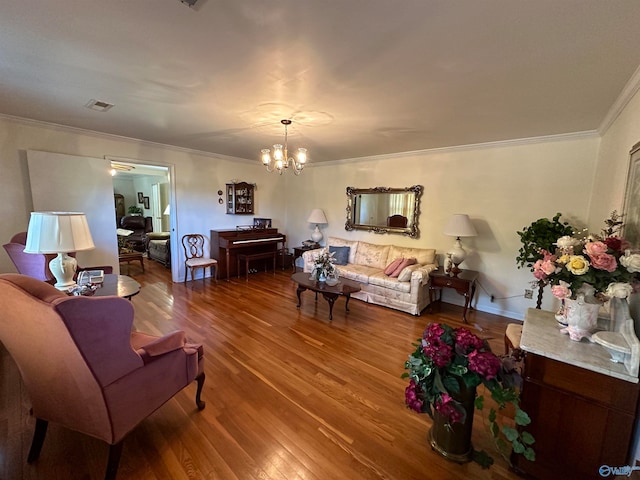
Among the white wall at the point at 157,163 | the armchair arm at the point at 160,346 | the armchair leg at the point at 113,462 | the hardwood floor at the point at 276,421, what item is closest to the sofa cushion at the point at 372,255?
the hardwood floor at the point at 276,421

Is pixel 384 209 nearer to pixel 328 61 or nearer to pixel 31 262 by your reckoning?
pixel 328 61

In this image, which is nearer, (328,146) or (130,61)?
(130,61)

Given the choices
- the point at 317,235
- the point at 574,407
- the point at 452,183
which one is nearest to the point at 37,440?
the point at 574,407

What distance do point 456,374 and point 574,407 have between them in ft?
1.84

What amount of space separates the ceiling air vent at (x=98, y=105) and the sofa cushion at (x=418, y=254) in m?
4.31

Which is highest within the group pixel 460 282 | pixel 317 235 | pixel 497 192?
pixel 497 192

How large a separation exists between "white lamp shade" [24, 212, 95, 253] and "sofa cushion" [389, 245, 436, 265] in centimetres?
410

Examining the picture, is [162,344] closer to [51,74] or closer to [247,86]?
[247,86]

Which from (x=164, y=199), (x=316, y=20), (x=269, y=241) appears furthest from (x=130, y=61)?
(x=164, y=199)

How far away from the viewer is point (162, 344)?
5.14 feet

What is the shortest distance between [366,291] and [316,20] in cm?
352

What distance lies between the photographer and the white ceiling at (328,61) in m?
1.37

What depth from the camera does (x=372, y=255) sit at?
190 inches

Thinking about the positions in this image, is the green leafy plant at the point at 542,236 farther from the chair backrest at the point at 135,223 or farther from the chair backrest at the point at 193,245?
the chair backrest at the point at 135,223
